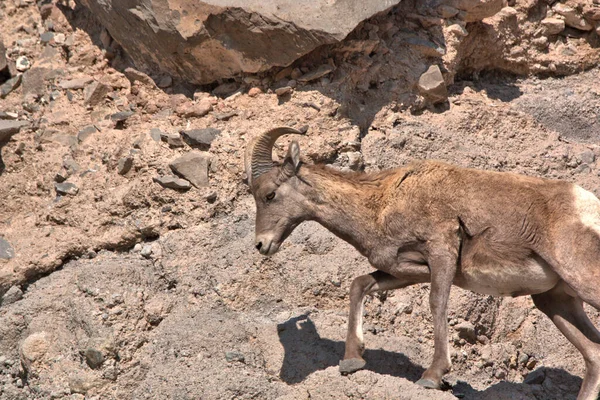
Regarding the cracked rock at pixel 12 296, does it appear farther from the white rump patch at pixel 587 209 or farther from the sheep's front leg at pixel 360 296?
the white rump patch at pixel 587 209

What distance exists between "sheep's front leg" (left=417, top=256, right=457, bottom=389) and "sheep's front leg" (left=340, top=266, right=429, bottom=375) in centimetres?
21

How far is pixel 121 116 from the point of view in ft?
37.9

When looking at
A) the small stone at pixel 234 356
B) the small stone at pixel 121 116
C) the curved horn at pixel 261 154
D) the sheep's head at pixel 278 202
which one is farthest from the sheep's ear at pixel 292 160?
the small stone at pixel 121 116

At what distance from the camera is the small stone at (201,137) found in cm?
1095

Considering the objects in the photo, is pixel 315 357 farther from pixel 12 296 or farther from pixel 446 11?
pixel 446 11

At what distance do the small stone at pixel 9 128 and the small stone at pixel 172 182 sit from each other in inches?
83.3

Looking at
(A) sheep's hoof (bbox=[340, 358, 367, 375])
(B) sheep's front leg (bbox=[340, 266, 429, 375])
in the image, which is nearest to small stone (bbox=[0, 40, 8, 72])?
(B) sheep's front leg (bbox=[340, 266, 429, 375])

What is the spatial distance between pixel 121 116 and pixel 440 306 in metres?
5.09

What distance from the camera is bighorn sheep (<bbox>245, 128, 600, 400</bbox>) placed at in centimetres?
799

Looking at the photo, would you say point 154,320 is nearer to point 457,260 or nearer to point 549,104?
point 457,260

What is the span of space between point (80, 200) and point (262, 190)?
2.85 metres

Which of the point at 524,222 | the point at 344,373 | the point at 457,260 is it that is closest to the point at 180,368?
the point at 344,373

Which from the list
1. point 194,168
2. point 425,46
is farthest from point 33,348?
point 425,46

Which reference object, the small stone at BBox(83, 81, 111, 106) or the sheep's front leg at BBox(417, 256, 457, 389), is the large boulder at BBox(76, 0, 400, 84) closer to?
the small stone at BBox(83, 81, 111, 106)
